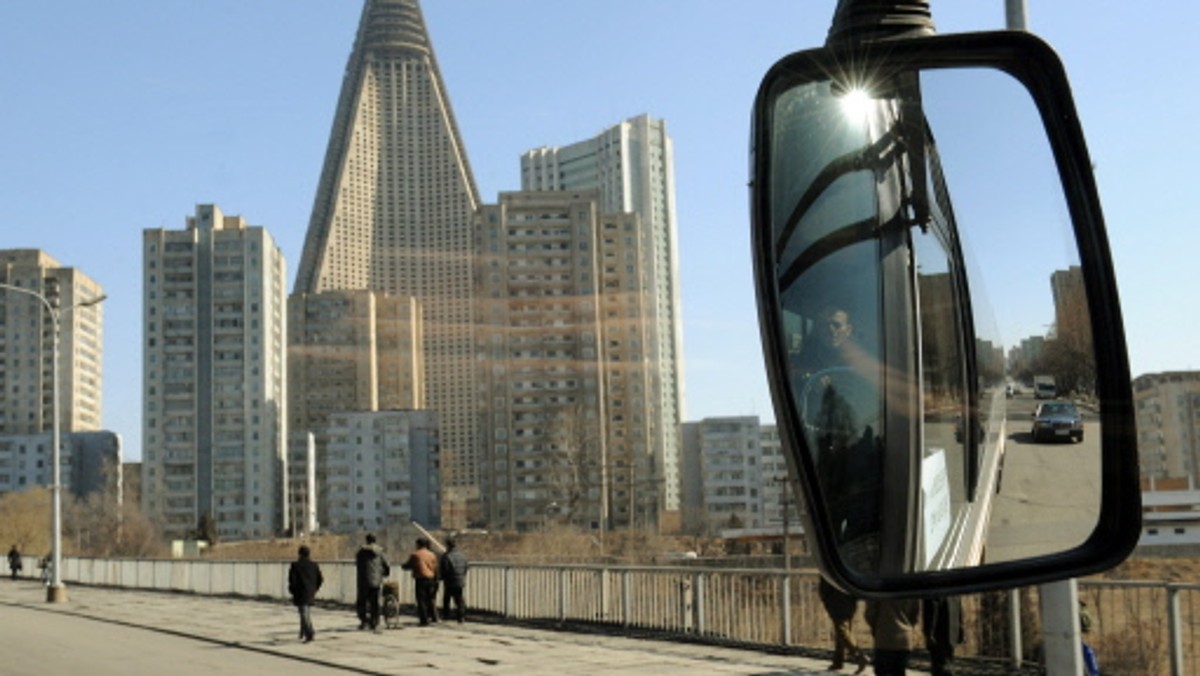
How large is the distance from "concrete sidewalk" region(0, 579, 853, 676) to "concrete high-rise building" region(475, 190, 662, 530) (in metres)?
103

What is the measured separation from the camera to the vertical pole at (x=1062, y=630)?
432 cm

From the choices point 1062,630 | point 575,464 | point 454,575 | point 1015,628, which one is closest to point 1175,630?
point 1015,628

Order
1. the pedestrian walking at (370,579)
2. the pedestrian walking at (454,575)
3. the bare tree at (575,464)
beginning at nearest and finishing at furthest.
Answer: the pedestrian walking at (370,579), the pedestrian walking at (454,575), the bare tree at (575,464)

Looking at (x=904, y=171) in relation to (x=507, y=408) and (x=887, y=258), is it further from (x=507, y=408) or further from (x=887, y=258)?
(x=507, y=408)

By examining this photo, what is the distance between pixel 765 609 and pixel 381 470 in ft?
463

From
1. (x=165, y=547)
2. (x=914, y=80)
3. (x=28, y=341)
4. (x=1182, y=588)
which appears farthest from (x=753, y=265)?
(x=28, y=341)

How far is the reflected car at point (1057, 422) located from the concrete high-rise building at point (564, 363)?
425 ft

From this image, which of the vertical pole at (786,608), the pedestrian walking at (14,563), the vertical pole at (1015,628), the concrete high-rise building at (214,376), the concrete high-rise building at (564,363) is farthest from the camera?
the concrete high-rise building at (214,376)

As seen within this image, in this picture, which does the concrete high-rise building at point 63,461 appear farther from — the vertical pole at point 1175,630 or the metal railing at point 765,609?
the vertical pole at point 1175,630

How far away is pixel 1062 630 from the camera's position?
14.2 feet

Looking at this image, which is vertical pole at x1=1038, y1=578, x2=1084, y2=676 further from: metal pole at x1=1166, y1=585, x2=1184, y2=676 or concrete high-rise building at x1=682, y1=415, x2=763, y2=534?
concrete high-rise building at x1=682, y1=415, x2=763, y2=534

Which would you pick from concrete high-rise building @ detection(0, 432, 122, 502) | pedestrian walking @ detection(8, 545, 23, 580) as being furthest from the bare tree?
pedestrian walking @ detection(8, 545, 23, 580)

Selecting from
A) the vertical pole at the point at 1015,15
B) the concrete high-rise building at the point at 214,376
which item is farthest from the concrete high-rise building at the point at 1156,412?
the concrete high-rise building at the point at 214,376

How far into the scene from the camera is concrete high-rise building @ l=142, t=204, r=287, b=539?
156625mm
